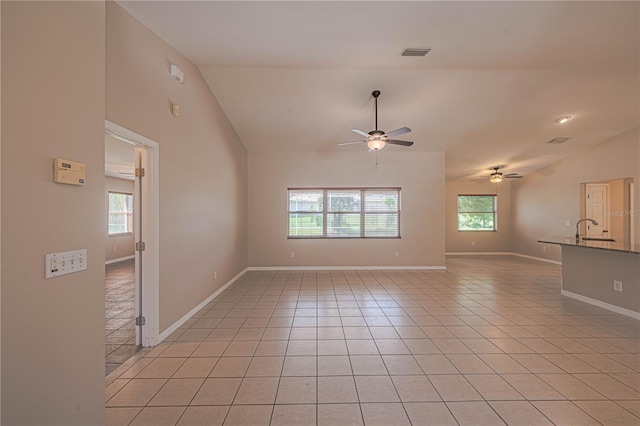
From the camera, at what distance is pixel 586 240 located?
4223 mm

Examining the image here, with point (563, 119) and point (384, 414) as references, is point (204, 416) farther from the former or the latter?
point (563, 119)

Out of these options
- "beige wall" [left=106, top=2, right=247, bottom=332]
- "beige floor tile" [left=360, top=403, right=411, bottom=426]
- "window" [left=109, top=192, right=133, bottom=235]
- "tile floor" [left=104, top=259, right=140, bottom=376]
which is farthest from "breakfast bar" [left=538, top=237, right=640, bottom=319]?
"window" [left=109, top=192, right=133, bottom=235]

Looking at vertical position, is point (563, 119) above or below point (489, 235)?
above

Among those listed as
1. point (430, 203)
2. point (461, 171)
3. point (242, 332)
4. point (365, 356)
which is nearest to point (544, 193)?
point (461, 171)

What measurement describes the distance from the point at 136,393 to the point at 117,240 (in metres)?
7.14

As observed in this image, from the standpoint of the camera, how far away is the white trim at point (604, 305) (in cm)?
348

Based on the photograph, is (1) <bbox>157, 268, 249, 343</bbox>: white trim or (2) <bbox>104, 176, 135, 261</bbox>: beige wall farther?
(2) <bbox>104, 176, 135, 261</bbox>: beige wall

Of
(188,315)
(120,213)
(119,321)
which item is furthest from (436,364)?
(120,213)

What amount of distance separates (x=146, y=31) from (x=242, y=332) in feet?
10.7

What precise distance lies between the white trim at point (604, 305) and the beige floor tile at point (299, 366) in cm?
413

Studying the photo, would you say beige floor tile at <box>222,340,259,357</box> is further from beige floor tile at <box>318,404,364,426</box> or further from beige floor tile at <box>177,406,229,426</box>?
beige floor tile at <box>318,404,364,426</box>

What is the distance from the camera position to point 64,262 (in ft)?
4.49

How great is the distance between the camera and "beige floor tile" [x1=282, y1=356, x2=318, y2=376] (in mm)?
2301

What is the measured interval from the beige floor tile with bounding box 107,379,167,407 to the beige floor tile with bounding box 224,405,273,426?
0.68 m
